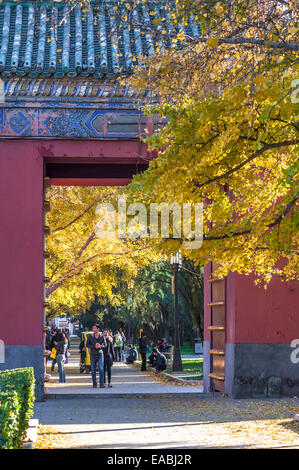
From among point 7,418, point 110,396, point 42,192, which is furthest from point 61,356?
point 7,418

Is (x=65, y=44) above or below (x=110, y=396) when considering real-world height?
above

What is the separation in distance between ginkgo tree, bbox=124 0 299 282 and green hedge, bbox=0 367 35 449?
2.83 m

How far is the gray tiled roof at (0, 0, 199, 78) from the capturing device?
54.6 feet

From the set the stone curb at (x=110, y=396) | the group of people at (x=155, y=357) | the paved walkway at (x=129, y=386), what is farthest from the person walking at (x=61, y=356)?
the stone curb at (x=110, y=396)

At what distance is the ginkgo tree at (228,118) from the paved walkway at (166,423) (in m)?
2.42

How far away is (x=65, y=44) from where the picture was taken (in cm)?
1792

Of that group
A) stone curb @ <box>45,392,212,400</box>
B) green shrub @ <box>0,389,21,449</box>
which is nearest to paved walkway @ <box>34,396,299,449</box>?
stone curb @ <box>45,392,212,400</box>

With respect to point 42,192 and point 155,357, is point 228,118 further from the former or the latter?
point 155,357

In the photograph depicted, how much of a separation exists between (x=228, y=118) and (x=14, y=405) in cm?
441

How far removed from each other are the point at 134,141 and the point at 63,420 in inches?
253

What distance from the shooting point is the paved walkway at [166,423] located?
10.1 meters

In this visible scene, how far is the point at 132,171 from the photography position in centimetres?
1870
